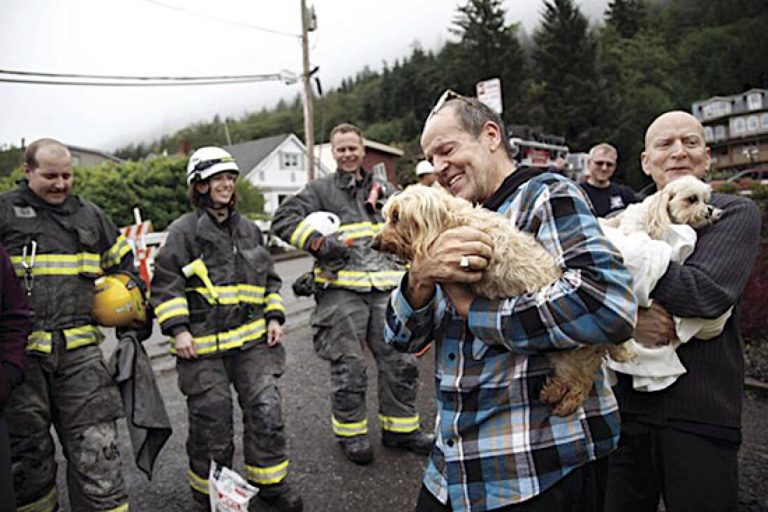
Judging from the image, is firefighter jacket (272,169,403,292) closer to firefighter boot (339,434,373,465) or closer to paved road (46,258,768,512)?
firefighter boot (339,434,373,465)

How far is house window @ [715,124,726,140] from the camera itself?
24742mm

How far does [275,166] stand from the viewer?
4706 cm

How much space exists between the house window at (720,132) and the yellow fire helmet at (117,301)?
1106 inches

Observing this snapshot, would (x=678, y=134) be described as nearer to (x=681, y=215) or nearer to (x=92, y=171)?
(x=681, y=215)

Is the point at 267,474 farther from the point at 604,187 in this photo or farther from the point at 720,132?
the point at 720,132

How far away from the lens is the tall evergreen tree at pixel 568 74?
164ft

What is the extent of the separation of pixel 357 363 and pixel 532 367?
279 cm

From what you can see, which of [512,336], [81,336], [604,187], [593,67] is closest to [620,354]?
[512,336]

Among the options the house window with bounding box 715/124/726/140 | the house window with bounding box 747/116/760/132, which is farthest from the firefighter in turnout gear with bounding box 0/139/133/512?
the house window with bounding box 715/124/726/140

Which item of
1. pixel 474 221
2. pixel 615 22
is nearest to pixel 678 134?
pixel 474 221

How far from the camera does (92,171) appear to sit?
24984mm

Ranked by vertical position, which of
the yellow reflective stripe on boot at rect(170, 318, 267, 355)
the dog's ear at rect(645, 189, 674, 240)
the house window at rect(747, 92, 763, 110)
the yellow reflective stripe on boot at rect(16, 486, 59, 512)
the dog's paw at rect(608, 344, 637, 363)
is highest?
the house window at rect(747, 92, 763, 110)

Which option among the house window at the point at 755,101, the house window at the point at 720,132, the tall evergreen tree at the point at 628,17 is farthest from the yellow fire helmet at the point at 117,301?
the tall evergreen tree at the point at 628,17

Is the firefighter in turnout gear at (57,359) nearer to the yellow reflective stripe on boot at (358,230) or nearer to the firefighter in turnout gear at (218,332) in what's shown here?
the firefighter in turnout gear at (218,332)
